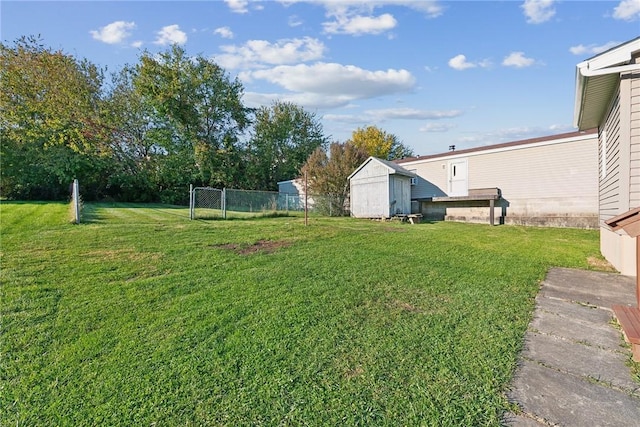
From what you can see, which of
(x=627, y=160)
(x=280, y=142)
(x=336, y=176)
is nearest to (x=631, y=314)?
(x=627, y=160)

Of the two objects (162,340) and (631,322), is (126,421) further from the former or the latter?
(631,322)

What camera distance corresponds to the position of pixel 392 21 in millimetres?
9156

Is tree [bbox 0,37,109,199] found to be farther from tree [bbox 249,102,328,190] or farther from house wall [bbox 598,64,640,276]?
house wall [bbox 598,64,640,276]

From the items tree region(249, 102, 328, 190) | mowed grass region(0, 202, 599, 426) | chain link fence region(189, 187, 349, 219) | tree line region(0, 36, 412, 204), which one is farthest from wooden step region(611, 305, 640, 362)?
tree region(249, 102, 328, 190)

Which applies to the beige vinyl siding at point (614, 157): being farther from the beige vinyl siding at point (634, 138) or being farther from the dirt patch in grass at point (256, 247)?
the dirt patch in grass at point (256, 247)

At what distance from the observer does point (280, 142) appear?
28516 millimetres

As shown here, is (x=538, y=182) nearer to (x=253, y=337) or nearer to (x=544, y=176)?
(x=544, y=176)

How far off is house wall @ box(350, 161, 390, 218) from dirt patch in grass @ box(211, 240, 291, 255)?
338 inches

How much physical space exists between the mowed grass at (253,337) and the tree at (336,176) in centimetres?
1177

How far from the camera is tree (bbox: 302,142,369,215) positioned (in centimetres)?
1722

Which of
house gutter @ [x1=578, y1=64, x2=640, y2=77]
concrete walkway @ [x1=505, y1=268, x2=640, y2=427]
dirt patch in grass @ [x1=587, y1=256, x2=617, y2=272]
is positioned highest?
house gutter @ [x1=578, y1=64, x2=640, y2=77]

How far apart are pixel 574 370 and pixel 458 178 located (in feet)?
47.3

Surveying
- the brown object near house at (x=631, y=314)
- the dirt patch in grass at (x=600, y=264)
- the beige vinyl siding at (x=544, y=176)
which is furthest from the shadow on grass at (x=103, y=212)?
the beige vinyl siding at (x=544, y=176)

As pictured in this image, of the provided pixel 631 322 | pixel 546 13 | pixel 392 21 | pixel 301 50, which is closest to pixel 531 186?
pixel 546 13
